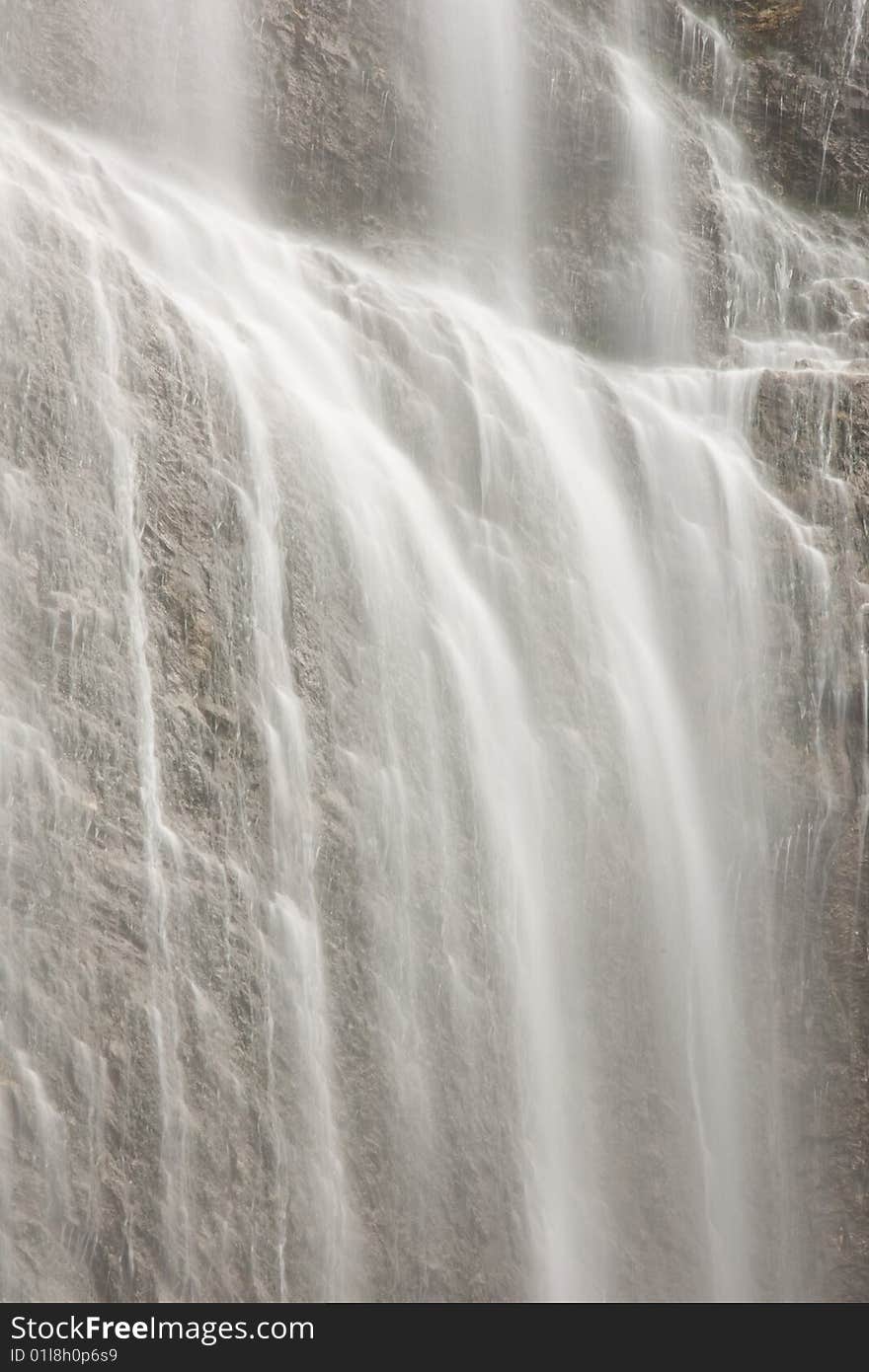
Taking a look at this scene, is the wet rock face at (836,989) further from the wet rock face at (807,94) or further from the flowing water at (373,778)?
the wet rock face at (807,94)

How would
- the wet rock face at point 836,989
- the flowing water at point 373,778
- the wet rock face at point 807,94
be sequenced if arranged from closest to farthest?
the flowing water at point 373,778 → the wet rock face at point 836,989 → the wet rock face at point 807,94

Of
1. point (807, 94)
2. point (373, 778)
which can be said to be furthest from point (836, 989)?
point (807, 94)

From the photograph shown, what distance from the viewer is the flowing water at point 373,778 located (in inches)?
358

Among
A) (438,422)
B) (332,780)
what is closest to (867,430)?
(438,422)

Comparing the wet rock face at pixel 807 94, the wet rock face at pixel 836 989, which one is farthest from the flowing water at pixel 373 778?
the wet rock face at pixel 807 94

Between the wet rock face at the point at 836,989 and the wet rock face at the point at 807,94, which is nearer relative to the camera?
the wet rock face at the point at 836,989

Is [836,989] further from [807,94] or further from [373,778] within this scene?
[807,94]

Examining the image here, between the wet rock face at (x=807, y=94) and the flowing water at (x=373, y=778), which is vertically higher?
the wet rock face at (x=807, y=94)

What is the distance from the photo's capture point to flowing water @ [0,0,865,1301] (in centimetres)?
A: 909

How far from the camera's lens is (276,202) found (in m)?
15.4

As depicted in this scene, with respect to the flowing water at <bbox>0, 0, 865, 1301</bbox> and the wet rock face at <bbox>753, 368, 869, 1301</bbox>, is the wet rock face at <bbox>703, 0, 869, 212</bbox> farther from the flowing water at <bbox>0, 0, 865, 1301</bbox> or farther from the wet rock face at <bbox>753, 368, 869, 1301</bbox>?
the wet rock face at <bbox>753, 368, 869, 1301</bbox>

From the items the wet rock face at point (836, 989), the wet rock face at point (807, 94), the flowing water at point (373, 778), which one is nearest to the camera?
the flowing water at point (373, 778)

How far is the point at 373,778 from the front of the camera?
423 inches

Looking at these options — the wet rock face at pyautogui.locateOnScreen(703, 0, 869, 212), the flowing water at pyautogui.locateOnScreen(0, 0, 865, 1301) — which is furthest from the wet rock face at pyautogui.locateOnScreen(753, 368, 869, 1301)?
the wet rock face at pyautogui.locateOnScreen(703, 0, 869, 212)
